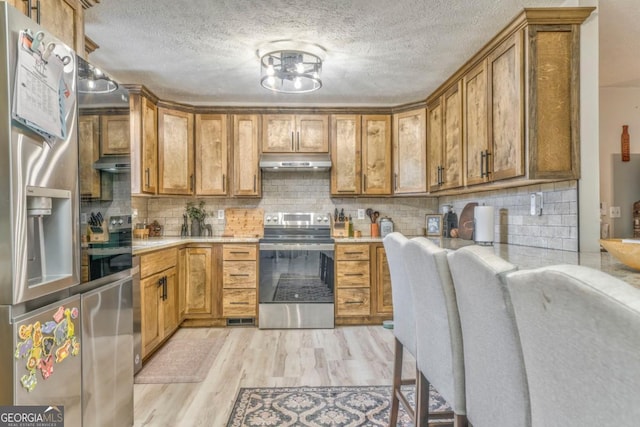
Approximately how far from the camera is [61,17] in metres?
1.82

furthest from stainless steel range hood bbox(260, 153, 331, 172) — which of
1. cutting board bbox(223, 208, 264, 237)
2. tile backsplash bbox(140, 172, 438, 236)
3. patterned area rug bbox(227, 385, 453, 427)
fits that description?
patterned area rug bbox(227, 385, 453, 427)

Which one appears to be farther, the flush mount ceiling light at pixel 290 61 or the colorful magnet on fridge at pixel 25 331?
the flush mount ceiling light at pixel 290 61

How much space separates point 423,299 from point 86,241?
4.48ft

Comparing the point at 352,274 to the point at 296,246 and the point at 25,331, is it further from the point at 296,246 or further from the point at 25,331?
the point at 25,331

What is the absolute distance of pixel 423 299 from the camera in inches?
55.7

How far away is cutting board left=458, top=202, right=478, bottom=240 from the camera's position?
3.40 m

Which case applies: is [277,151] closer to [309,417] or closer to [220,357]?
[220,357]

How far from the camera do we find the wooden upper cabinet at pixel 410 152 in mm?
3934

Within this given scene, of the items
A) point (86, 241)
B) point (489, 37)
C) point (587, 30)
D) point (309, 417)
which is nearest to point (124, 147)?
point (86, 241)

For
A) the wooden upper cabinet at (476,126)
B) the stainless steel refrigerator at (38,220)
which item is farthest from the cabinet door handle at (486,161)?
the stainless steel refrigerator at (38,220)

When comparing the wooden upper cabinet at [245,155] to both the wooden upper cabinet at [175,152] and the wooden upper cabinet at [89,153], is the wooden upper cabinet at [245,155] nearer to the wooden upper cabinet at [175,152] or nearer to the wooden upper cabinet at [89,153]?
the wooden upper cabinet at [175,152]

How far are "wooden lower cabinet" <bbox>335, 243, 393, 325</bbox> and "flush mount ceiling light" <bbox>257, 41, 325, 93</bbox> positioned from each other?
1.72 m

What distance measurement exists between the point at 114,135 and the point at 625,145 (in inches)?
170

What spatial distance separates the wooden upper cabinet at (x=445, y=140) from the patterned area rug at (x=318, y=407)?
1.81 metres
